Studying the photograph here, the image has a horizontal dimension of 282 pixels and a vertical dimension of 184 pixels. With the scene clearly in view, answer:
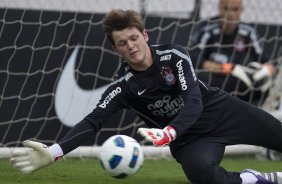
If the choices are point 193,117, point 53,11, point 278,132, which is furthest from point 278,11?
point 193,117

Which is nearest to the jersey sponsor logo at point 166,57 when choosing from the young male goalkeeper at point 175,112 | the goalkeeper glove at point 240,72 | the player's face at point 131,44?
the young male goalkeeper at point 175,112

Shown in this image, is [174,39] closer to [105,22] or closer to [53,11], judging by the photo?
[53,11]

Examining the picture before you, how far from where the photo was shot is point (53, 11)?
22.4ft

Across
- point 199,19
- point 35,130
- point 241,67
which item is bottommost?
point 35,130

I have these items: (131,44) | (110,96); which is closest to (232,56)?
(110,96)

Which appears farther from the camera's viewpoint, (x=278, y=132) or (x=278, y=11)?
(x=278, y=11)

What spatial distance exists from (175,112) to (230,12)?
285cm

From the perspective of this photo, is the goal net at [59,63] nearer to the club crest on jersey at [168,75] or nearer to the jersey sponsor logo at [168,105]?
the jersey sponsor logo at [168,105]

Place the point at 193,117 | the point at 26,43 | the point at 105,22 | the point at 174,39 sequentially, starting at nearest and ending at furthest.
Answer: the point at 193,117 → the point at 105,22 → the point at 26,43 → the point at 174,39

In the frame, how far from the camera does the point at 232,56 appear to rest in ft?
25.4

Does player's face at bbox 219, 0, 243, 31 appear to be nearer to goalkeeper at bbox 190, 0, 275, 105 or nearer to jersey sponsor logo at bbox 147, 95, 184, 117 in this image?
goalkeeper at bbox 190, 0, 275, 105

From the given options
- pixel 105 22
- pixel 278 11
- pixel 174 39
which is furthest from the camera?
pixel 278 11

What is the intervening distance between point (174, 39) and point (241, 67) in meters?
0.78

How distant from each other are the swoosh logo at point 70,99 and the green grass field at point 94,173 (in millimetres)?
496
